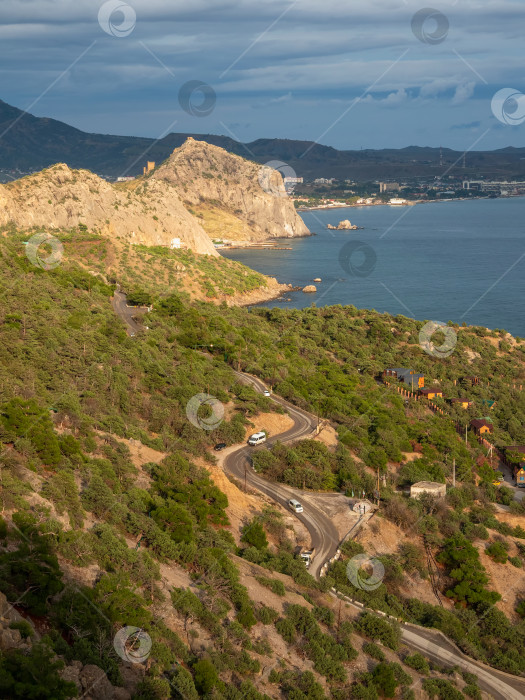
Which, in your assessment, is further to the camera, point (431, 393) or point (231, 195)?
point (231, 195)

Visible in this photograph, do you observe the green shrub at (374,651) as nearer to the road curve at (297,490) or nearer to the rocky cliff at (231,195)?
the road curve at (297,490)

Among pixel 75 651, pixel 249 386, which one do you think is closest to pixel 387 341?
pixel 249 386

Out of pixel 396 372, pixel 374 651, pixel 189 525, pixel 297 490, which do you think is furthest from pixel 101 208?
pixel 374 651

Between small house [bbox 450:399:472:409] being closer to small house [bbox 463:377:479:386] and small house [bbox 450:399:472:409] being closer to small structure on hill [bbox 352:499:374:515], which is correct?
small house [bbox 463:377:479:386]

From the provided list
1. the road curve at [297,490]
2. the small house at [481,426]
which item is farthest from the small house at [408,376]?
the road curve at [297,490]

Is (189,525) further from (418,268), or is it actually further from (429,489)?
(418,268)

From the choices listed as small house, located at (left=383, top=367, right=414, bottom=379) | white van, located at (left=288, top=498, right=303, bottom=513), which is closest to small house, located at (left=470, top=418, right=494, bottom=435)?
small house, located at (left=383, top=367, right=414, bottom=379)

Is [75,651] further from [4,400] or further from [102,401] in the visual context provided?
[102,401]
